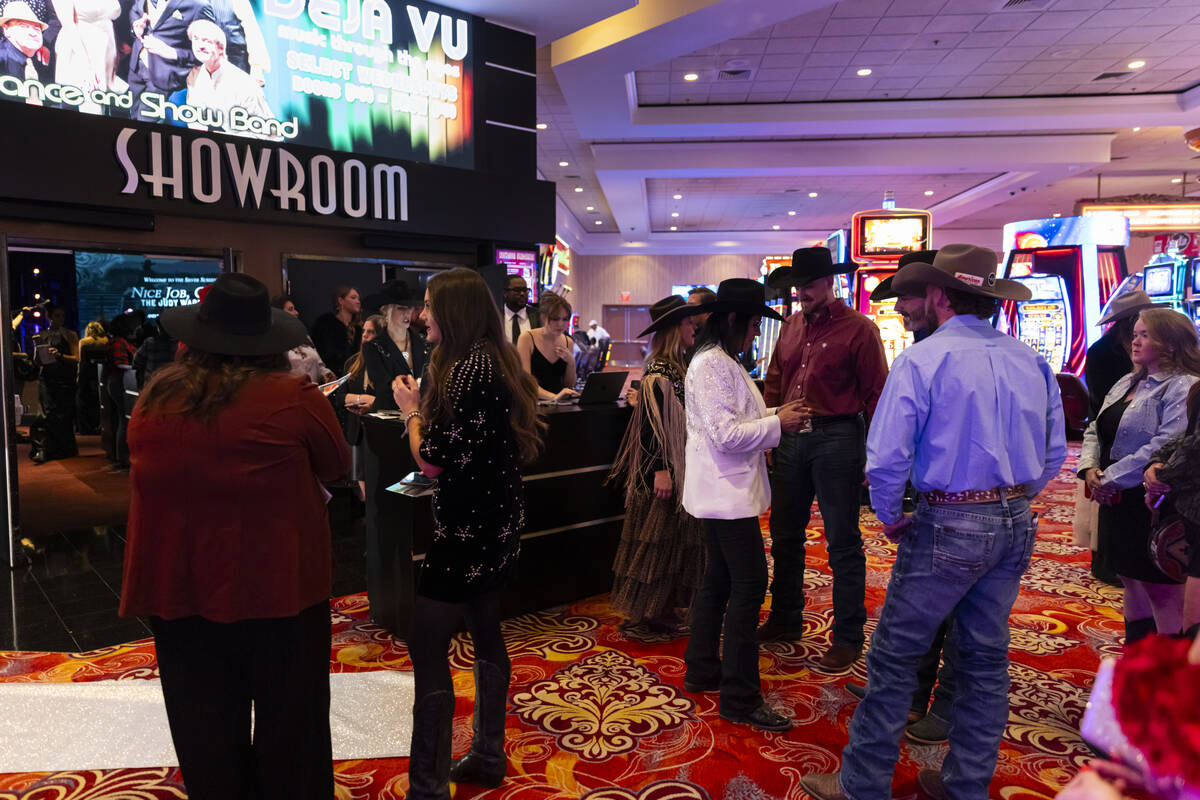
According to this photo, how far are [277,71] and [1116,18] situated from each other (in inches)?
292

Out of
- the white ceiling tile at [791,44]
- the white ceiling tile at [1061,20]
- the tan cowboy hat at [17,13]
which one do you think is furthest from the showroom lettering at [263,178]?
the white ceiling tile at [1061,20]

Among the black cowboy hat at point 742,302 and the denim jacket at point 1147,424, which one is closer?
the black cowboy hat at point 742,302

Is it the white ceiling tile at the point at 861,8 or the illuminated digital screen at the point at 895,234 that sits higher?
the white ceiling tile at the point at 861,8

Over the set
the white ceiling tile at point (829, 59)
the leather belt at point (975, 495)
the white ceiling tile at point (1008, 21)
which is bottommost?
the leather belt at point (975, 495)

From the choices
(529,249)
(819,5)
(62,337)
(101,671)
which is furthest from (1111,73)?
(62,337)

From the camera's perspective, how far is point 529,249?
6625 millimetres

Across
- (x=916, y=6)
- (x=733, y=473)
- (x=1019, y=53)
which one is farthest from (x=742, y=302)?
(x=1019, y=53)

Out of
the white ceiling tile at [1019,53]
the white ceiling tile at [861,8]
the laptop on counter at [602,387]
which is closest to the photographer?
the laptop on counter at [602,387]

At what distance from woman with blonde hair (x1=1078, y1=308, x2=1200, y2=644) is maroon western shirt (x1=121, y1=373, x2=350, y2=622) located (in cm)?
283

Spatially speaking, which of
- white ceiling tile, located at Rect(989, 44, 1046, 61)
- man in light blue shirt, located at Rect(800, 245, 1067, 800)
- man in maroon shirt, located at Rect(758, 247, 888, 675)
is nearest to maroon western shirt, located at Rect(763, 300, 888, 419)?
man in maroon shirt, located at Rect(758, 247, 888, 675)

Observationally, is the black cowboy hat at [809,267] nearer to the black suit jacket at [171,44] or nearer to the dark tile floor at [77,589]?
the dark tile floor at [77,589]

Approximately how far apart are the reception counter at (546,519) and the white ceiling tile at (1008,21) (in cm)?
580

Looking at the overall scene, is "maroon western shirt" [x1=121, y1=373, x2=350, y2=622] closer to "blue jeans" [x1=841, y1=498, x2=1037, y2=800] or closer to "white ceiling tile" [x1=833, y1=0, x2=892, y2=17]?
"blue jeans" [x1=841, y1=498, x2=1037, y2=800]

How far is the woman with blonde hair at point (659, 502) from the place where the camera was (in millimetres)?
3168
